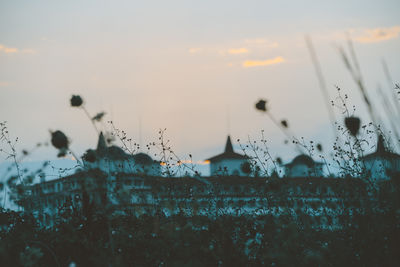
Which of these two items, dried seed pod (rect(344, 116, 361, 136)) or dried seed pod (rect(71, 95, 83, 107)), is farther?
dried seed pod (rect(71, 95, 83, 107))

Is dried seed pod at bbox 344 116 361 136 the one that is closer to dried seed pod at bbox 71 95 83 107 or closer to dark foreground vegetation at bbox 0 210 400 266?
dark foreground vegetation at bbox 0 210 400 266

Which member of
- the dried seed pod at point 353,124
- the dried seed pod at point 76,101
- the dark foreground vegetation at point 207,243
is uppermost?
the dried seed pod at point 76,101

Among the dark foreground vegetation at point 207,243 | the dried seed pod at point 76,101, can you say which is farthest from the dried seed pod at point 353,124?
the dried seed pod at point 76,101

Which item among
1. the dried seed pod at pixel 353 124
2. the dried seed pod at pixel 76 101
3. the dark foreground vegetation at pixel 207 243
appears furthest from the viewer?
the dark foreground vegetation at pixel 207 243

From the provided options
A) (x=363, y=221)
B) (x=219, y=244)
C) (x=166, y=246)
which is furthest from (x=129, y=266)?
(x=363, y=221)

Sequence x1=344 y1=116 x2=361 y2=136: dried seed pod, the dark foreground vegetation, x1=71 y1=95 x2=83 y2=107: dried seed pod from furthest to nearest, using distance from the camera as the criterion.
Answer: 1. the dark foreground vegetation
2. x1=71 y1=95 x2=83 y2=107: dried seed pod
3. x1=344 y1=116 x2=361 y2=136: dried seed pod

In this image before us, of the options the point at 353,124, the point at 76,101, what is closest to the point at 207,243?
the point at 76,101

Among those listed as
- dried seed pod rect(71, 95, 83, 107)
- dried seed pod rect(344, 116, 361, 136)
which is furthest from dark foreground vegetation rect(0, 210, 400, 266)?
dried seed pod rect(71, 95, 83, 107)

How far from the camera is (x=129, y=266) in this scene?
4340 millimetres

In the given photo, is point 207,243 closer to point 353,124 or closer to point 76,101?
point 76,101

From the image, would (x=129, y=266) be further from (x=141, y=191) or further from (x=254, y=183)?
(x=254, y=183)

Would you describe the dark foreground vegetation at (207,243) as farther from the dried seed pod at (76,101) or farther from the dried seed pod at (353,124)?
the dried seed pod at (76,101)

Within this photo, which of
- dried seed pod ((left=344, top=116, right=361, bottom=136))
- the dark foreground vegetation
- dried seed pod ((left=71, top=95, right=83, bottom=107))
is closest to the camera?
dried seed pod ((left=344, top=116, right=361, bottom=136))

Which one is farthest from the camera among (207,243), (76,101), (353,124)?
(207,243)
